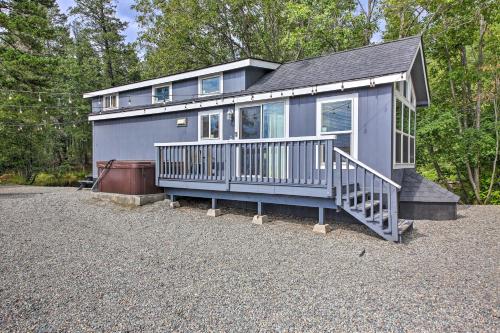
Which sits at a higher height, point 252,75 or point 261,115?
point 252,75

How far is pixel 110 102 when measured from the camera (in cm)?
1317

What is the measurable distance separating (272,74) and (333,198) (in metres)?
4.90

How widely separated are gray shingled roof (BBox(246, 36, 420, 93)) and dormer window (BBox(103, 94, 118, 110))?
627 centimetres

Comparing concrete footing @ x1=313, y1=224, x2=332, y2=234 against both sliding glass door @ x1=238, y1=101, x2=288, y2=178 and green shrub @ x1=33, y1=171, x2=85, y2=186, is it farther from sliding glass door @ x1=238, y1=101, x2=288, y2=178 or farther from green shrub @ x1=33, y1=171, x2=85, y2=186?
green shrub @ x1=33, y1=171, x2=85, y2=186

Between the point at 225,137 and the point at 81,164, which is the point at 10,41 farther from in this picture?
the point at 225,137

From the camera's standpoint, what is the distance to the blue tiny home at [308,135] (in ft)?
20.9

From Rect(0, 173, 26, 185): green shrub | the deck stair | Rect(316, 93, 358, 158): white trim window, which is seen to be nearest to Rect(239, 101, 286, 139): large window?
Rect(316, 93, 358, 158): white trim window

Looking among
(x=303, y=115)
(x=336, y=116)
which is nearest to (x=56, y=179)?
(x=303, y=115)

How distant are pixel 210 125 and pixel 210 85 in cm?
156

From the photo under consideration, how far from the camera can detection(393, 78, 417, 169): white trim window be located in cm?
747

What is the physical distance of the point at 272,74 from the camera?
9.77 meters

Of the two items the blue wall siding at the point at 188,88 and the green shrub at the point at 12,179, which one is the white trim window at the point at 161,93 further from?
the green shrub at the point at 12,179

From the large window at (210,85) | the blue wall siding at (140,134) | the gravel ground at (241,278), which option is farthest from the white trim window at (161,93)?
the gravel ground at (241,278)

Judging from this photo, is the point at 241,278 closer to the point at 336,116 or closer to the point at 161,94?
the point at 336,116
